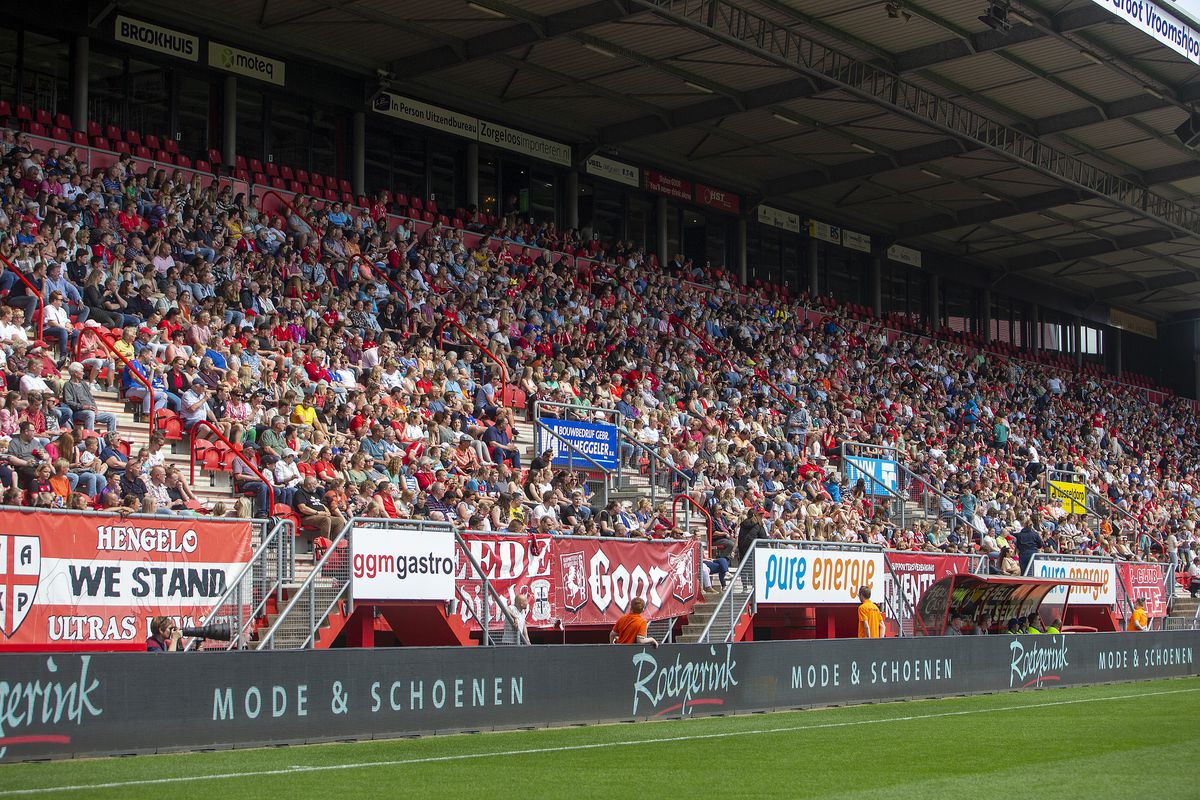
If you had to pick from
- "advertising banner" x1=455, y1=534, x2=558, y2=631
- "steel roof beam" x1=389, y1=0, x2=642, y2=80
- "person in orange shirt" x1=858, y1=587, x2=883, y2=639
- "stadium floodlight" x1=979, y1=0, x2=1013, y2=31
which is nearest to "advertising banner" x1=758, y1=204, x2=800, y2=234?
"steel roof beam" x1=389, y1=0, x2=642, y2=80

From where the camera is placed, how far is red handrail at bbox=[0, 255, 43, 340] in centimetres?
1891

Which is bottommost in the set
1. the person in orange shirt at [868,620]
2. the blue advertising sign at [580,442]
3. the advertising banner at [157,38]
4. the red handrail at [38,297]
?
the person in orange shirt at [868,620]

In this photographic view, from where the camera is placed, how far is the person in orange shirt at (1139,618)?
95.1 ft

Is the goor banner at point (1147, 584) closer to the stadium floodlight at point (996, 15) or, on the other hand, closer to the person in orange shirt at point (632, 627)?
the stadium floodlight at point (996, 15)

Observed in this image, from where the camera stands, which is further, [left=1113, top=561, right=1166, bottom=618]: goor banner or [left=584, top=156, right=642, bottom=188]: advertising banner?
[left=584, top=156, right=642, bottom=188]: advertising banner

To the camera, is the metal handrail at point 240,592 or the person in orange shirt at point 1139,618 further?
the person in orange shirt at point 1139,618

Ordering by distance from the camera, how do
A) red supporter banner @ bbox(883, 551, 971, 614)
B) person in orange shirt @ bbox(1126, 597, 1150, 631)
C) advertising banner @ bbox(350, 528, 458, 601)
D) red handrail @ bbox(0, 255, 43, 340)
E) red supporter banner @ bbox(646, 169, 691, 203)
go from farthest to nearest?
red supporter banner @ bbox(646, 169, 691, 203) → person in orange shirt @ bbox(1126, 597, 1150, 631) → red supporter banner @ bbox(883, 551, 971, 614) → red handrail @ bbox(0, 255, 43, 340) → advertising banner @ bbox(350, 528, 458, 601)

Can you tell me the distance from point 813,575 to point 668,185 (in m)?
20.8

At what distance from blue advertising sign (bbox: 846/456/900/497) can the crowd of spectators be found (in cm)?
45

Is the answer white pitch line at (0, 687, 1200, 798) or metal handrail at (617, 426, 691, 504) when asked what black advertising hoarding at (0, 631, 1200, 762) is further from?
metal handrail at (617, 426, 691, 504)

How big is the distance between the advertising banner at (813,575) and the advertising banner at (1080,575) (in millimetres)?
5719

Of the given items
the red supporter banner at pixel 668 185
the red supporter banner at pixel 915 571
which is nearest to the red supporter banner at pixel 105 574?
the red supporter banner at pixel 915 571

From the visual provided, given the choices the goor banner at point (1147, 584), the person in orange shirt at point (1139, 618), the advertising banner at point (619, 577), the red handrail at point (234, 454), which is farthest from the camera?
the goor banner at point (1147, 584)

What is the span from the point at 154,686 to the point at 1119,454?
132 ft
